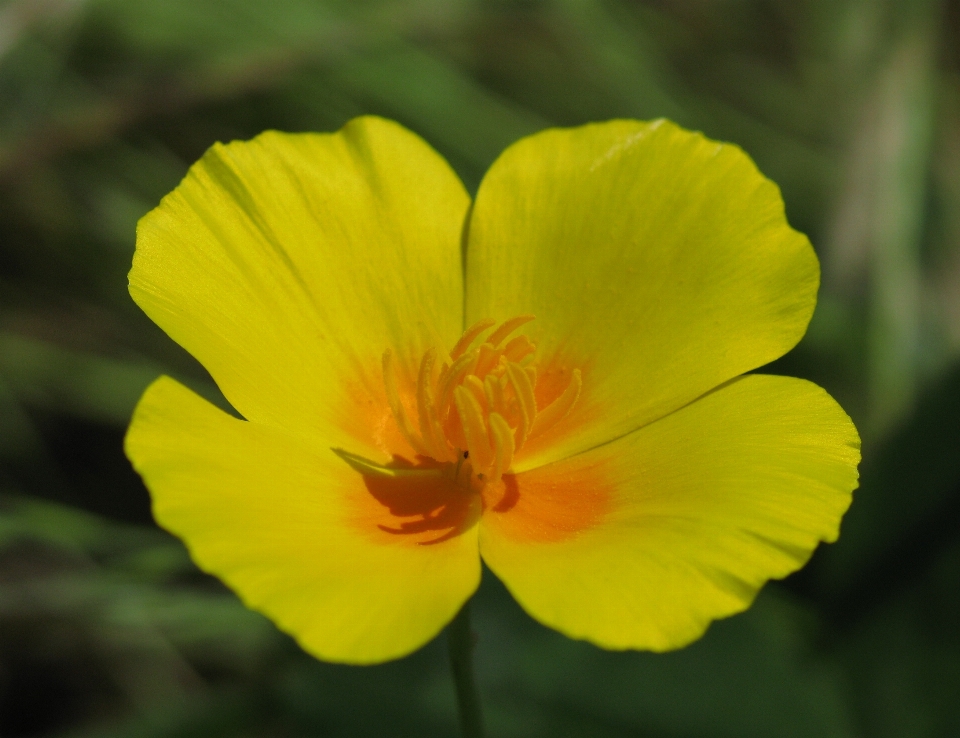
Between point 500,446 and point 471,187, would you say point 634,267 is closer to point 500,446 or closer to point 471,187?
point 500,446

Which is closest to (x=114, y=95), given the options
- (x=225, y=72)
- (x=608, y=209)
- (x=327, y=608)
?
(x=225, y=72)

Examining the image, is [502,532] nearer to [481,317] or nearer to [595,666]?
[481,317]

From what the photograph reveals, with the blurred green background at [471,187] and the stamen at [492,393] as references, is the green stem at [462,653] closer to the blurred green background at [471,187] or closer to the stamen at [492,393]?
the stamen at [492,393]

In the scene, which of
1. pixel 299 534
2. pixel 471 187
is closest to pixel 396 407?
pixel 299 534

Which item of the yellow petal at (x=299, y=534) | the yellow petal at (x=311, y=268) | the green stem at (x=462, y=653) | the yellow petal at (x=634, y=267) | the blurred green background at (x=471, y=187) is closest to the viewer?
the yellow petal at (x=299, y=534)

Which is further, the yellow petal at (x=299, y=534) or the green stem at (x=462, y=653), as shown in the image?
the green stem at (x=462, y=653)

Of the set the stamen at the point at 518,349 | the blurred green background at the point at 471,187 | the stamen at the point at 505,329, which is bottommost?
the blurred green background at the point at 471,187

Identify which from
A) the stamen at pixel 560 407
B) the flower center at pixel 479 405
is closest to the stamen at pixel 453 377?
the flower center at pixel 479 405

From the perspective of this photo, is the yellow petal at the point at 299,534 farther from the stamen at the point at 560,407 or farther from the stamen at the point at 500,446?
the stamen at the point at 560,407

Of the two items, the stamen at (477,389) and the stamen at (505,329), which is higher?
the stamen at (505,329)

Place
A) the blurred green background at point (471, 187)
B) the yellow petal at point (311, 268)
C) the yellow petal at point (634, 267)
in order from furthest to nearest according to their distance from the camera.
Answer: the blurred green background at point (471, 187), the yellow petal at point (634, 267), the yellow petal at point (311, 268)
